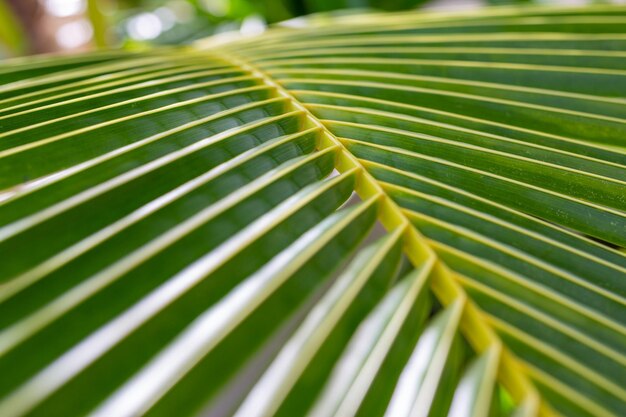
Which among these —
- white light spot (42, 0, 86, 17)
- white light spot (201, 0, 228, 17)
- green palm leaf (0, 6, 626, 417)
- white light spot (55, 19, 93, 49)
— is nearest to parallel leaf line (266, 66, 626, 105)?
green palm leaf (0, 6, 626, 417)


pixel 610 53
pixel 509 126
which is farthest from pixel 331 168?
pixel 610 53

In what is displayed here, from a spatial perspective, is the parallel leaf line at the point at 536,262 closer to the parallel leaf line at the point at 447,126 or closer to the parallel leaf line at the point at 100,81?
the parallel leaf line at the point at 447,126

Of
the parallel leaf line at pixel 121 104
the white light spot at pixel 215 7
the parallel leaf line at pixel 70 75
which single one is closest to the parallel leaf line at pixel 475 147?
the parallel leaf line at pixel 121 104

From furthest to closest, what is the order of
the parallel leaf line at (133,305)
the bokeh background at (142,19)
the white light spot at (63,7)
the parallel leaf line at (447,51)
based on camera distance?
the white light spot at (63,7), the bokeh background at (142,19), the parallel leaf line at (447,51), the parallel leaf line at (133,305)

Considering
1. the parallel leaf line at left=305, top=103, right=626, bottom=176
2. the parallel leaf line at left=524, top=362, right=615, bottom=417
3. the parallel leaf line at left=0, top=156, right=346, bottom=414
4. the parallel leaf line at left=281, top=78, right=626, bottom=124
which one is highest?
the parallel leaf line at left=281, top=78, right=626, bottom=124

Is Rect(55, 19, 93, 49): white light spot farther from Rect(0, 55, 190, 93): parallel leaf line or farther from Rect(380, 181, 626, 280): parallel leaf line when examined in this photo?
Rect(380, 181, 626, 280): parallel leaf line

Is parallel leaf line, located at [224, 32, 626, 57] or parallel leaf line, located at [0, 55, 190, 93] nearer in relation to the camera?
parallel leaf line, located at [0, 55, 190, 93]

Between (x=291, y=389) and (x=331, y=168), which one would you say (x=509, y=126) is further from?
(x=291, y=389)
